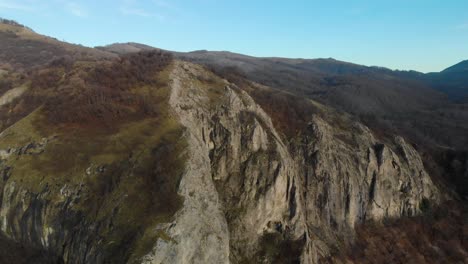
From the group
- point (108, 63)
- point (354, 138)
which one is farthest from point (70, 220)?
point (354, 138)

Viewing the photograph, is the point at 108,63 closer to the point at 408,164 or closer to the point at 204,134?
the point at 204,134

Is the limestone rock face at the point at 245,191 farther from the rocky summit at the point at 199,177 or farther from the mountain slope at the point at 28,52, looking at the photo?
the mountain slope at the point at 28,52

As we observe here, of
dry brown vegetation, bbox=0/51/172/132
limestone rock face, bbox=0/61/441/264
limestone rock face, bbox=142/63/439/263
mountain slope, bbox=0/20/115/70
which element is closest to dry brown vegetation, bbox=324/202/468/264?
limestone rock face, bbox=0/61/441/264

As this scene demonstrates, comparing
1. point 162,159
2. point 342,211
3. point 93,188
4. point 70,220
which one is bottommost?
point 342,211

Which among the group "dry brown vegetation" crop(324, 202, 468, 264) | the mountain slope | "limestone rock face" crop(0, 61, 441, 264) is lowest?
"dry brown vegetation" crop(324, 202, 468, 264)

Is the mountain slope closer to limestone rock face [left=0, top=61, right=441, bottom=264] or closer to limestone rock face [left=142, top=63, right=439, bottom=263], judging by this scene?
limestone rock face [left=0, top=61, right=441, bottom=264]

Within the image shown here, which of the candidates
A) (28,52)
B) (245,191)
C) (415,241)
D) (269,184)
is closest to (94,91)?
(245,191)

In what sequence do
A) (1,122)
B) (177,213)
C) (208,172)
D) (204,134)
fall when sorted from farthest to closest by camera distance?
1. (1,122)
2. (204,134)
3. (208,172)
4. (177,213)
